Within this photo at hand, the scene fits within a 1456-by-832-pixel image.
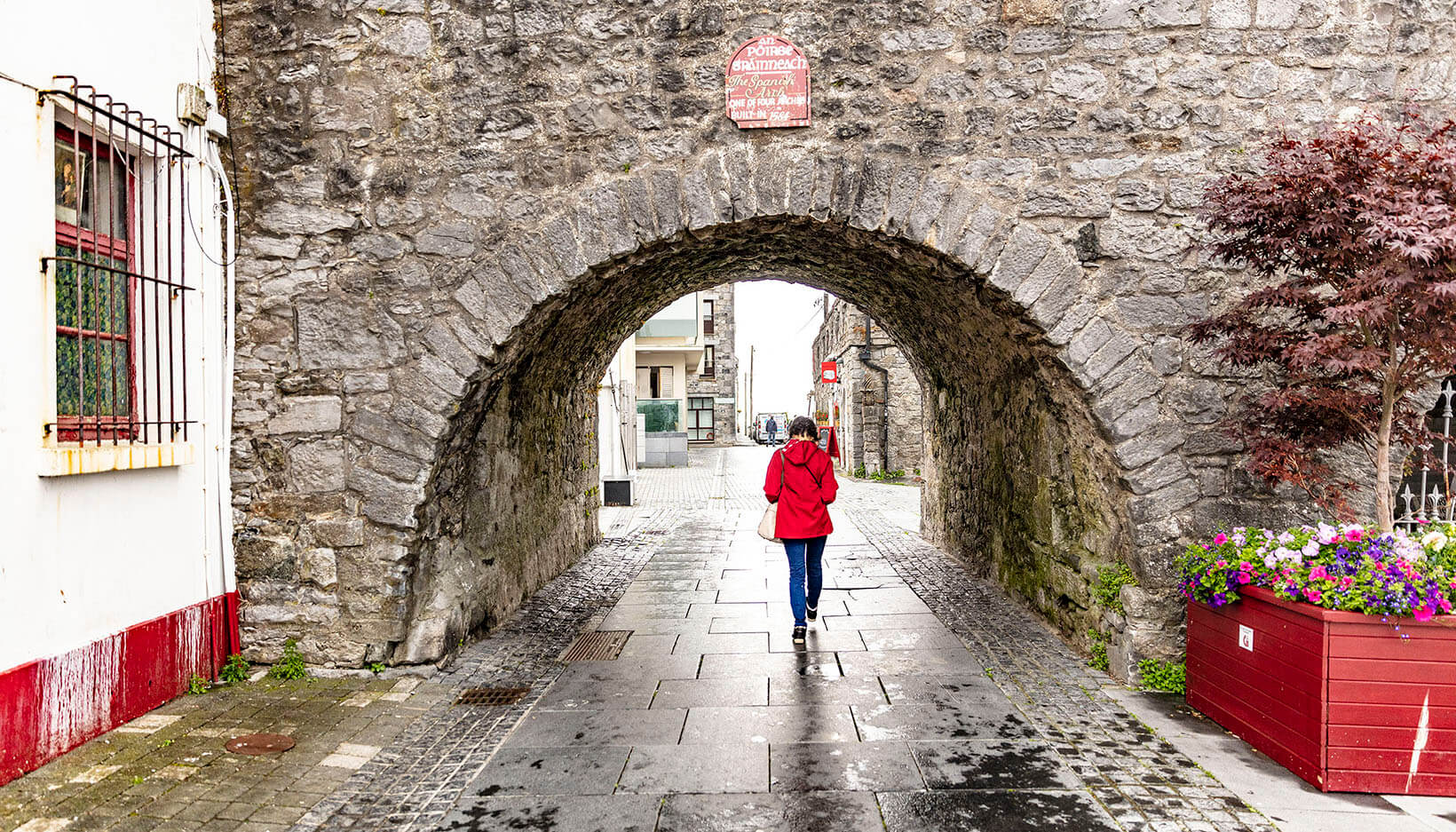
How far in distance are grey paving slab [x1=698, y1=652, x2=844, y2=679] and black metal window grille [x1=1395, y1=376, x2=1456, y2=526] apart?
10.9 ft

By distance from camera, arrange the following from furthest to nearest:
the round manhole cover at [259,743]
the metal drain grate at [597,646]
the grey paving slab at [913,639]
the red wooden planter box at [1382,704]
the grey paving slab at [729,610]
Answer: the grey paving slab at [729,610], the grey paving slab at [913,639], the metal drain grate at [597,646], the round manhole cover at [259,743], the red wooden planter box at [1382,704]

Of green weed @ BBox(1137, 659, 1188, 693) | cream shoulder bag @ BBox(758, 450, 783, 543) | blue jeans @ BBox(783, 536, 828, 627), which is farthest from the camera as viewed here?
cream shoulder bag @ BBox(758, 450, 783, 543)

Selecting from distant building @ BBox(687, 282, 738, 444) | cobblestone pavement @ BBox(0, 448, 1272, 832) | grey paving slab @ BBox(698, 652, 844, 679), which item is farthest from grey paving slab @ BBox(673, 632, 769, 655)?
distant building @ BBox(687, 282, 738, 444)

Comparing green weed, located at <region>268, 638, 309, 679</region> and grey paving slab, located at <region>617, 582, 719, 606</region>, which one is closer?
green weed, located at <region>268, 638, 309, 679</region>

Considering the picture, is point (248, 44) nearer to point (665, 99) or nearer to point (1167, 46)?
point (665, 99)

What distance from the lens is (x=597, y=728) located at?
4496mm

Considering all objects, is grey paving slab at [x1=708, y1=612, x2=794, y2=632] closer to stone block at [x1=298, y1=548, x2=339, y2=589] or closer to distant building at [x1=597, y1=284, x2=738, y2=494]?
stone block at [x1=298, y1=548, x2=339, y2=589]

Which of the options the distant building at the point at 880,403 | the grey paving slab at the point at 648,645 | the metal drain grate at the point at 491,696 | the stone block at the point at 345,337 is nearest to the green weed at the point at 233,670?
the metal drain grate at the point at 491,696

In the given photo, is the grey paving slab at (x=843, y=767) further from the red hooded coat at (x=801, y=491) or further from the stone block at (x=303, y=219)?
the stone block at (x=303, y=219)

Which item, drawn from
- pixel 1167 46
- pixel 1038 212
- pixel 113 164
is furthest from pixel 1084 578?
pixel 113 164

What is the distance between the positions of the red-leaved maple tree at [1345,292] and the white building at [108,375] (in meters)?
5.30

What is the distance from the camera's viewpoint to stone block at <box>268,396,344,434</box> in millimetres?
5363

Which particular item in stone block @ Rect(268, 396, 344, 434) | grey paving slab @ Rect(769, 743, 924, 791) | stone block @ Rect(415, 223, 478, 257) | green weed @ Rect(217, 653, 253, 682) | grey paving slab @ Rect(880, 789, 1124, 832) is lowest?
grey paving slab @ Rect(880, 789, 1124, 832)

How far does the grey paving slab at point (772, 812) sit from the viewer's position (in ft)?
11.1
